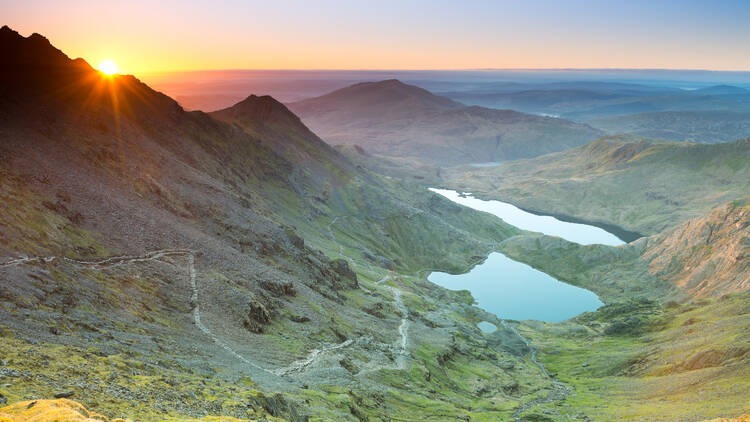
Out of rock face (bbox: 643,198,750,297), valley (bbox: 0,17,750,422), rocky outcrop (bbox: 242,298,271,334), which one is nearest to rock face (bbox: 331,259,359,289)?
valley (bbox: 0,17,750,422)

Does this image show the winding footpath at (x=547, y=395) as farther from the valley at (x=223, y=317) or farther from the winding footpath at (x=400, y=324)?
the winding footpath at (x=400, y=324)

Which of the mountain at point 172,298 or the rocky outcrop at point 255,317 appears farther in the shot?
the rocky outcrop at point 255,317

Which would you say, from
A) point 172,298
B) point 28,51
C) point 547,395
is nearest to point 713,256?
point 547,395

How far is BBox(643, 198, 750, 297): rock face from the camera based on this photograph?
534ft

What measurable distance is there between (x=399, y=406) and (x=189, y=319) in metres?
34.6

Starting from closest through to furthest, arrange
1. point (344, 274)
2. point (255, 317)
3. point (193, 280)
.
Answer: point (255, 317)
point (193, 280)
point (344, 274)

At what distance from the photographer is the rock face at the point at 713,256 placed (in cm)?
16262

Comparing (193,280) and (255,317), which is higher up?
(193,280)

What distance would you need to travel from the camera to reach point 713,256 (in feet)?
583

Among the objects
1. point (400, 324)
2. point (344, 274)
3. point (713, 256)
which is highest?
point (344, 274)

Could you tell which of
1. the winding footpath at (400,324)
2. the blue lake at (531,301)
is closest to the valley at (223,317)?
the winding footpath at (400,324)

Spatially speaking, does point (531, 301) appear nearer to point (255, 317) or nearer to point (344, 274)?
point (344, 274)

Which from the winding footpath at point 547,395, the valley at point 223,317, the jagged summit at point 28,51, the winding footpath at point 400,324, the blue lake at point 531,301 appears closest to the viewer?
the valley at point 223,317

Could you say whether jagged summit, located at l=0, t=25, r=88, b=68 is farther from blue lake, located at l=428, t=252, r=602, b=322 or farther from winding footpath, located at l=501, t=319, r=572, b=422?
blue lake, located at l=428, t=252, r=602, b=322
